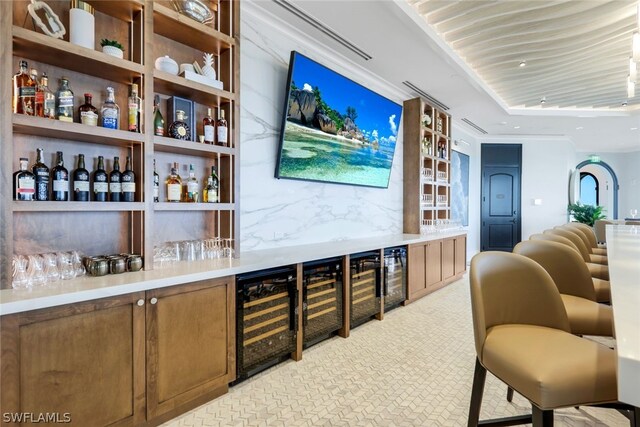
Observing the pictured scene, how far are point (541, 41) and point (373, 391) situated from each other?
167 inches

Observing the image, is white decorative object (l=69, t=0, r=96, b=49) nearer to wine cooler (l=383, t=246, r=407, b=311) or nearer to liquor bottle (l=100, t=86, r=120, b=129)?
liquor bottle (l=100, t=86, r=120, b=129)

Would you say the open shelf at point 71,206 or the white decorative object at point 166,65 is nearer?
the open shelf at point 71,206

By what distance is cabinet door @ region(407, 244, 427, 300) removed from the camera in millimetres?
4523

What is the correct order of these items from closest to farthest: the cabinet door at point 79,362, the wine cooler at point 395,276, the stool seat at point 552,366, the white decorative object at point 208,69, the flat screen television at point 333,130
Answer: the stool seat at point 552,366 < the cabinet door at point 79,362 < the white decorative object at point 208,69 < the flat screen television at point 333,130 < the wine cooler at point 395,276

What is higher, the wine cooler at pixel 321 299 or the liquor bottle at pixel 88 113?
the liquor bottle at pixel 88 113

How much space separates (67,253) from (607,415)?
3.56m

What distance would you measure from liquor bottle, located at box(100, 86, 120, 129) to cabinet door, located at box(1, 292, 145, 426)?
1088 millimetres

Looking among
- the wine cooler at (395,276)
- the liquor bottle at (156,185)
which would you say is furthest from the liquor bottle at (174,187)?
the wine cooler at (395,276)

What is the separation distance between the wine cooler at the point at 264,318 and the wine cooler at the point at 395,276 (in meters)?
1.57

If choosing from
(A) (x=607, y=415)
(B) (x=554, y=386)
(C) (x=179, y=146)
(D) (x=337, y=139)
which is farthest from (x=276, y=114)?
(A) (x=607, y=415)

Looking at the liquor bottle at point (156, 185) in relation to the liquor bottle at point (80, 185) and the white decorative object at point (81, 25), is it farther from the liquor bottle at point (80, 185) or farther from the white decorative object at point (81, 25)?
the white decorative object at point (81, 25)

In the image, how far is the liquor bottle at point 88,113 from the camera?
2.06 meters

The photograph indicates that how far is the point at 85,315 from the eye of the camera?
Result: 1743mm

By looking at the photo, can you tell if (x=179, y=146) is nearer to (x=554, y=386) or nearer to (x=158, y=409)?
(x=158, y=409)
